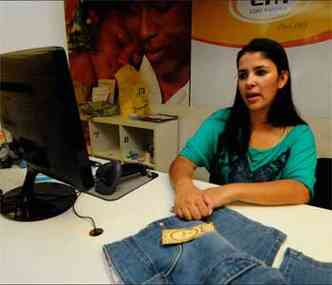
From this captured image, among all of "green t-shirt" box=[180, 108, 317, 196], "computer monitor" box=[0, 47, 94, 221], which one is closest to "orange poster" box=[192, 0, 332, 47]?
"green t-shirt" box=[180, 108, 317, 196]

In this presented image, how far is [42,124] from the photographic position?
626 mm

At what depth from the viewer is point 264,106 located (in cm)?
104

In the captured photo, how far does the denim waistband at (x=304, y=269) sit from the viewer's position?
1.60 ft

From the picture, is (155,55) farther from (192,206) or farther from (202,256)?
(202,256)

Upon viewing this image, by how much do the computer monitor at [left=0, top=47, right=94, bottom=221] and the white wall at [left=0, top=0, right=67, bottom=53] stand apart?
81 cm

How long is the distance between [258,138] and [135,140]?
1082 mm

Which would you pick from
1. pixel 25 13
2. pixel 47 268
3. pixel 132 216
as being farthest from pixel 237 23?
pixel 47 268

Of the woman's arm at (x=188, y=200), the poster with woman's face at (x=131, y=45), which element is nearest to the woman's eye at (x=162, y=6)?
the poster with woman's face at (x=131, y=45)

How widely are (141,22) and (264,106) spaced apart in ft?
3.68

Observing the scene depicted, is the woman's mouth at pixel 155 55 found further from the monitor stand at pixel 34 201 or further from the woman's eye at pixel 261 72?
the monitor stand at pixel 34 201

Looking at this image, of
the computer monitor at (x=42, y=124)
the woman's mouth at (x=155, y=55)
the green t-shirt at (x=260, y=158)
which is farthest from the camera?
the woman's mouth at (x=155, y=55)

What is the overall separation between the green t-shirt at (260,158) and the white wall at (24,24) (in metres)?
0.96

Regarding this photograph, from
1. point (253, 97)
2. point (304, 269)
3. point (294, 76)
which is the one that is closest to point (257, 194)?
point (304, 269)

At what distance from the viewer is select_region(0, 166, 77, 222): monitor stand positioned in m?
0.73
